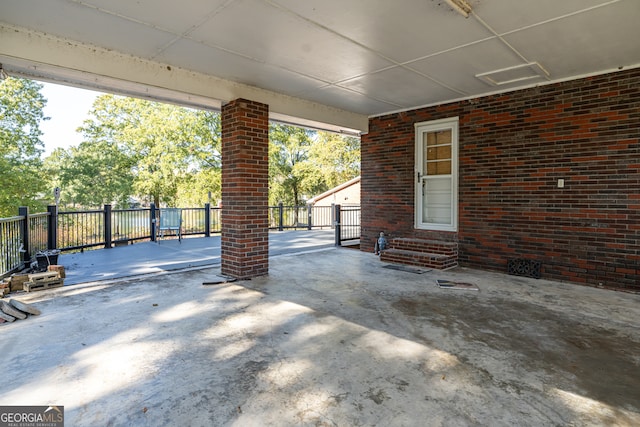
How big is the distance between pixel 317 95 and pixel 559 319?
440 centimetres

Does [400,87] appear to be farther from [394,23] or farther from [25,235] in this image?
[25,235]

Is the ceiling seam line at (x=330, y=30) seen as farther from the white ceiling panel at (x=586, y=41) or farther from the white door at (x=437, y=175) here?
the white door at (x=437, y=175)

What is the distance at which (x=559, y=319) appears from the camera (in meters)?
3.24

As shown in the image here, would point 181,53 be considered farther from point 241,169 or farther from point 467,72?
point 467,72

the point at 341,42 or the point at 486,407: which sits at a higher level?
the point at 341,42

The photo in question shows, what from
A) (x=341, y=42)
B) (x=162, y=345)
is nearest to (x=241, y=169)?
(x=341, y=42)

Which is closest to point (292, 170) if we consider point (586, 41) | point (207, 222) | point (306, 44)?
point (207, 222)

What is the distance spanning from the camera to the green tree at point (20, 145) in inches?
575

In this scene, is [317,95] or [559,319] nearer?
[559,319]

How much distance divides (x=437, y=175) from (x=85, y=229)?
829 centimetres

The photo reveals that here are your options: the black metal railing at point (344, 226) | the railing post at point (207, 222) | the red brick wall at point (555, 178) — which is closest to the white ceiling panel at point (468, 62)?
the red brick wall at point (555, 178)

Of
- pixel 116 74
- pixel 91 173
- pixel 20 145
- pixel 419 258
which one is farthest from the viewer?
pixel 91 173

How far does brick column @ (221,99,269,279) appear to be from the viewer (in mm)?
4770

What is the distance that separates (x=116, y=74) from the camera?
3.77m
